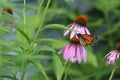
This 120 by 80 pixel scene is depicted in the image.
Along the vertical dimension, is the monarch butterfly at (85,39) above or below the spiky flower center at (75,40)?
above

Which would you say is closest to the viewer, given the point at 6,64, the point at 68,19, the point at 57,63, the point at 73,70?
the point at 6,64

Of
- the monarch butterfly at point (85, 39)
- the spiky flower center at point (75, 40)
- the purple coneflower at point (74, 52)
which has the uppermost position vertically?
the monarch butterfly at point (85, 39)

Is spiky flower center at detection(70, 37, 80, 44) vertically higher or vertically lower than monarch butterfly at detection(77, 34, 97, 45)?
lower

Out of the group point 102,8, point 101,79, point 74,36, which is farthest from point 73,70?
point 74,36

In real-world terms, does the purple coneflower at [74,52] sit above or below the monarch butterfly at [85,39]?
below

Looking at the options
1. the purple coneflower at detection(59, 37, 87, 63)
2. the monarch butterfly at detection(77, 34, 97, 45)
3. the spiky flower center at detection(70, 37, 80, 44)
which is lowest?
the purple coneflower at detection(59, 37, 87, 63)

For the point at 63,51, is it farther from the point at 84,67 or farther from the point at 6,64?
the point at 84,67

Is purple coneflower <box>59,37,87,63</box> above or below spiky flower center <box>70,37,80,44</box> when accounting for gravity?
below

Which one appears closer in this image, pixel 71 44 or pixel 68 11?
pixel 71 44
